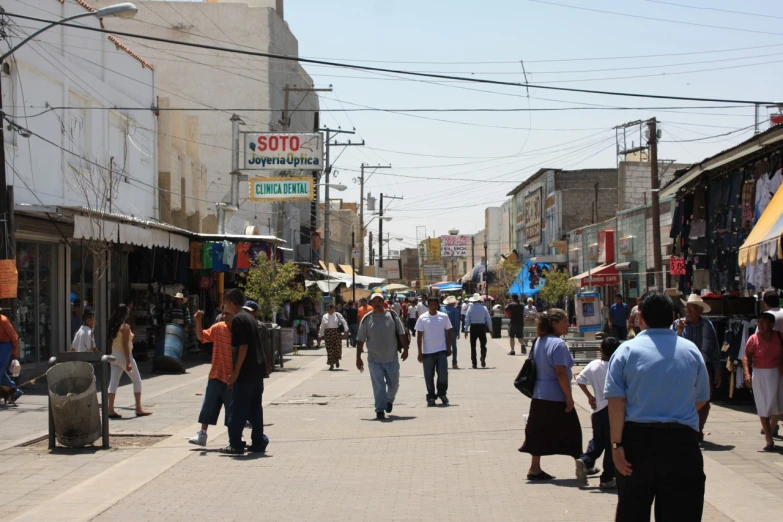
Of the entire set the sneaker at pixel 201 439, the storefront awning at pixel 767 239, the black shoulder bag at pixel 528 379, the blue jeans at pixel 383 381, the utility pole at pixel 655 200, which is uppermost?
the utility pole at pixel 655 200

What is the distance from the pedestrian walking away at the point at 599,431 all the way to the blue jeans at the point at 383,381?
4889mm

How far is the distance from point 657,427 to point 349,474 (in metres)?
4.46

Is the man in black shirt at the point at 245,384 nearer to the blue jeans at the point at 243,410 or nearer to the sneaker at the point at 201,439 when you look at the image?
the blue jeans at the point at 243,410

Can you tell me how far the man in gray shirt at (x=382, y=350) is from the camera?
45.1ft

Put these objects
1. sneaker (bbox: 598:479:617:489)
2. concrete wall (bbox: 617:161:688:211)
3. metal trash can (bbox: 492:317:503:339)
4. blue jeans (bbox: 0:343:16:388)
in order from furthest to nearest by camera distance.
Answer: concrete wall (bbox: 617:161:688:211) → metal trash can (bbox: 492:317:503:339) → blue jeans (bbox: 0:343:16:388) → sneaker (bbox: 598:479:617:489)

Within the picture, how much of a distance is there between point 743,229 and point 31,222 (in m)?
13.0

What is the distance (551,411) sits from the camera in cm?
895

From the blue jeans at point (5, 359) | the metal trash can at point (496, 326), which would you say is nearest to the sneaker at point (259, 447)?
the blue jeans at point (5, 359)

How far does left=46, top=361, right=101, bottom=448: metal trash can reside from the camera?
35.4 ft

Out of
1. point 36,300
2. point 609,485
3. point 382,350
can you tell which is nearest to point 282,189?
point 36,300

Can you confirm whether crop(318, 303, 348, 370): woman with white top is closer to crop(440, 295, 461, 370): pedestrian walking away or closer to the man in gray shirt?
crop(440, 295, 461, 370): pedestrian walking away

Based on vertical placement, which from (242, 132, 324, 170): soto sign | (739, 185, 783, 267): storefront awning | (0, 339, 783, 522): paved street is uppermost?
(242, 132, 324, 170): soto sign

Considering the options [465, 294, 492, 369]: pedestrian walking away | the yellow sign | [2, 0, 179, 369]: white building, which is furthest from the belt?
the yellow sign

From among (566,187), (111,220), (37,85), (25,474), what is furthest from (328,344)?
(566,187)
